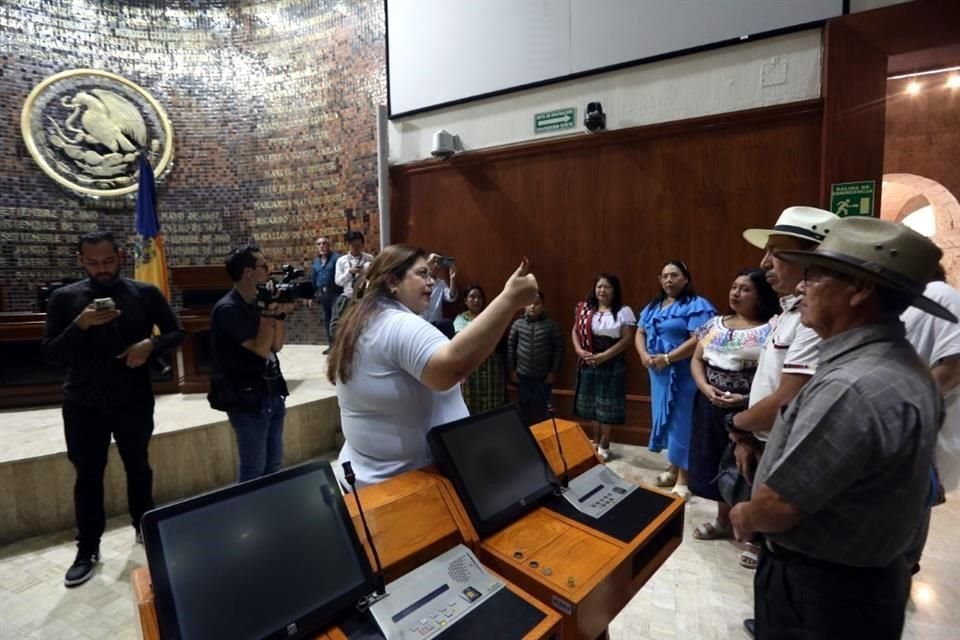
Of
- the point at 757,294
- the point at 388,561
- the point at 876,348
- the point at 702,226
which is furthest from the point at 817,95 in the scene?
the point at 388,561

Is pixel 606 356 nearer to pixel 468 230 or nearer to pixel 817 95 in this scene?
pixel 468 230

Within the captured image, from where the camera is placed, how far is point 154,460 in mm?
3068

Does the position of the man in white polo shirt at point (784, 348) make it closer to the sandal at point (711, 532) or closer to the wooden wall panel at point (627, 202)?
the sandal at point (711, 532)

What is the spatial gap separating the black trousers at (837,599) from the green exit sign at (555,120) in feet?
13.1

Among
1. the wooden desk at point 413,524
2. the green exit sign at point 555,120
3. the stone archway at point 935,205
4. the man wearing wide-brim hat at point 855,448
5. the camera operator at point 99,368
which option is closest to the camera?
the man wearing wide-brim hat at point 855,448

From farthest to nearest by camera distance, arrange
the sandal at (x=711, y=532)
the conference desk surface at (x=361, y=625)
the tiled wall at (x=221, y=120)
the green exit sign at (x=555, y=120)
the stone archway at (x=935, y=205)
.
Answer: the tiled wall at (x=221, y=120), the stone archway at (x=935, y=205), the green exit sign at (x=555, y=120), the sandal at (x=711, y=532), the conference desk surface at (x=361, y=625)

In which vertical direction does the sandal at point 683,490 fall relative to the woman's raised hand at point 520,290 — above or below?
below

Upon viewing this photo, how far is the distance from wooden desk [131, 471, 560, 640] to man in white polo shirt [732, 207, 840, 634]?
2.94 ft

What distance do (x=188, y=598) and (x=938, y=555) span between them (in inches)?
130

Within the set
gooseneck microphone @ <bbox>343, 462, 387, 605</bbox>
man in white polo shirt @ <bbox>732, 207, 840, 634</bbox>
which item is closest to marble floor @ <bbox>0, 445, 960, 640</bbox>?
man in white polo shirt @ <bbox>732, 207, 840, 634</bbox>

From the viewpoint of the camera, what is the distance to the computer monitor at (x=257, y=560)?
2.42 ft

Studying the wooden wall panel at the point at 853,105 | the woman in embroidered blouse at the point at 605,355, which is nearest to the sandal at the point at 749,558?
the woman in embroidered blouse at the point at 605,355

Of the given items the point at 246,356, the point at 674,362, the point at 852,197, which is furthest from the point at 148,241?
the point at 852,197

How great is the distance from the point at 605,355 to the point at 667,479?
95 centimetres
